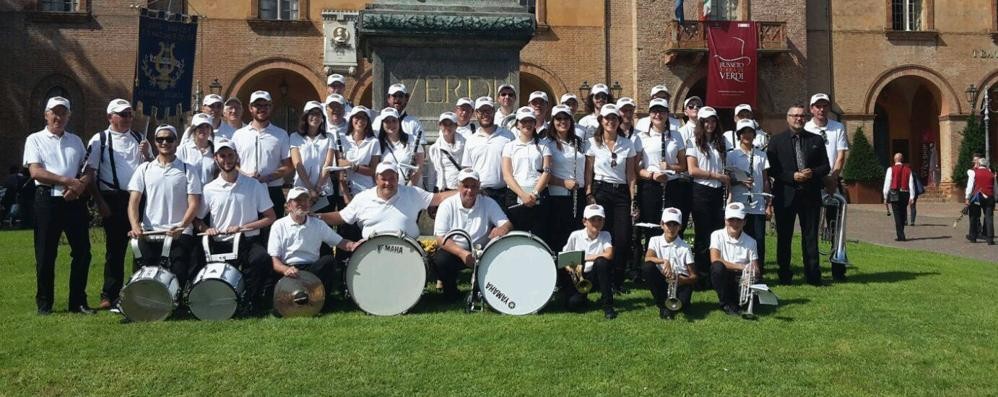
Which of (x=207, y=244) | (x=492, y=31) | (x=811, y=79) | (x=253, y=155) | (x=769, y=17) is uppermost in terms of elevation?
(x=769, y=17)

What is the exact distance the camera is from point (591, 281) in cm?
823

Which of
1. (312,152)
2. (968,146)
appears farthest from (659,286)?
(968,146)

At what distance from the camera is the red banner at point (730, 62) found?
32438 mm

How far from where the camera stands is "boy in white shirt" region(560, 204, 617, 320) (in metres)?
8.00

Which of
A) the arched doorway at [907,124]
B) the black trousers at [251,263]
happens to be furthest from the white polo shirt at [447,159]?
the arched doorway at [907,124]

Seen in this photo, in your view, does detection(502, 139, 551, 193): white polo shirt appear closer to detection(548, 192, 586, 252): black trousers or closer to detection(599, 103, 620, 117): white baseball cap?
detection(548, 192, 586, 252): black trousers

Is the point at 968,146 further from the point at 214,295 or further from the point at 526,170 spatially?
the point at 214,295

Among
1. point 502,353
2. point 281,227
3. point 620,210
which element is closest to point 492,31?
point 620,210

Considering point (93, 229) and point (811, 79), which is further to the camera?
point (811, 79)

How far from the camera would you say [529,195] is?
869 cm

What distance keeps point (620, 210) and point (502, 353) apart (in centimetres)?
301

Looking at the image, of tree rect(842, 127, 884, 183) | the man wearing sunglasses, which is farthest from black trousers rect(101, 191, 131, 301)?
tree rect(842, 127, 884, 183)

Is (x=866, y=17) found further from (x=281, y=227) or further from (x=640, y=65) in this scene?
(x=281, y=227)

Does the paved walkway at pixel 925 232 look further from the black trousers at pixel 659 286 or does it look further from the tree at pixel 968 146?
the black trousers at pixel 659 286
